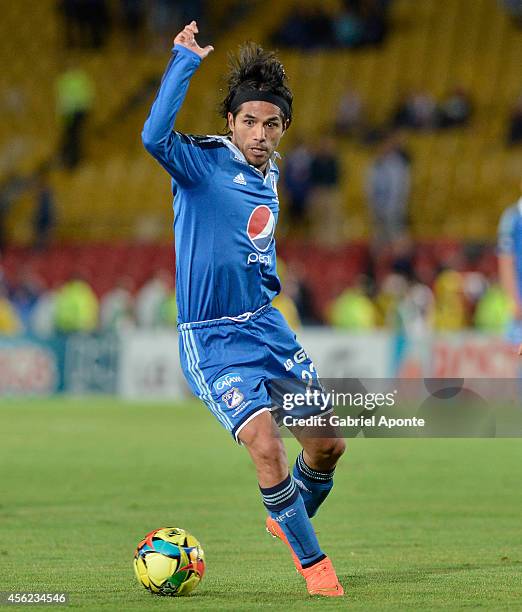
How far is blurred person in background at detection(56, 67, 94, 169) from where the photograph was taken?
94.6 feet

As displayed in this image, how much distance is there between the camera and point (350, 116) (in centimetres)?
2633

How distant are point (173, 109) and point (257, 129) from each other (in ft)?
Result: 1.81

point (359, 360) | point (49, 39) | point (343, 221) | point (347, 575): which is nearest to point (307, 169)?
point (343, 221)

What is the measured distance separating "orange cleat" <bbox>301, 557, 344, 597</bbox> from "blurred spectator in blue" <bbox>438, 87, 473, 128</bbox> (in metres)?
20.5

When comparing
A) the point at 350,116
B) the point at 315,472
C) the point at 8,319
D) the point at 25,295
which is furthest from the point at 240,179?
the point at 350,116

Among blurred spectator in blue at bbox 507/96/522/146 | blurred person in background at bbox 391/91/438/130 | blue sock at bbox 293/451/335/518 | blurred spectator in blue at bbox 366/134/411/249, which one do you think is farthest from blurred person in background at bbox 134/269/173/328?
blue sock at bbox 293/451/335/518

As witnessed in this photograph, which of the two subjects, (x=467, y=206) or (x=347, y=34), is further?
(x=347, y=34)

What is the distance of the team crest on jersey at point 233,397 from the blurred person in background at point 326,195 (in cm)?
1782

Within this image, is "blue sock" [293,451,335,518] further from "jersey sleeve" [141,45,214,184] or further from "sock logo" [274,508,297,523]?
"jersey sleeve" [141,45,214,184]

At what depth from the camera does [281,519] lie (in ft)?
20.4

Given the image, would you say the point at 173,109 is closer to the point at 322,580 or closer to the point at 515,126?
the point at 322,580

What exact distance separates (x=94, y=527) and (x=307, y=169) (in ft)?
53.0

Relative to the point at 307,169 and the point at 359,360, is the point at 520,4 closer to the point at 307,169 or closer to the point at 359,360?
the point at 307,169

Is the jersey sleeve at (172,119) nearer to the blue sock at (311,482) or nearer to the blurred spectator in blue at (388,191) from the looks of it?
the blue sock at (311,482)
